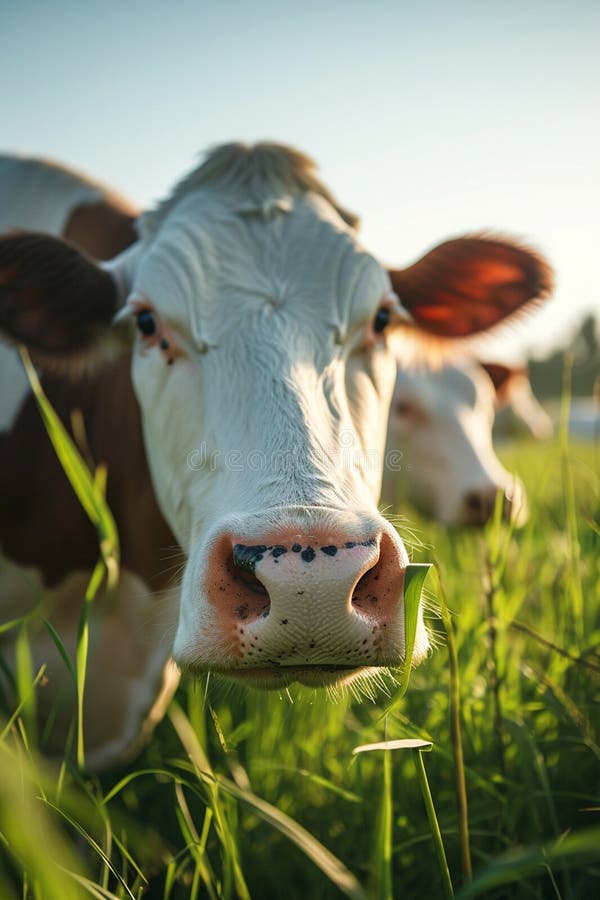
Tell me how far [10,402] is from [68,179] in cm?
116

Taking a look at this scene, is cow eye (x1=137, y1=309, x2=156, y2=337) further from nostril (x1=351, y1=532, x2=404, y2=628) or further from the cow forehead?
nostril (x1=351, y1=532, x2=404, y2=628)

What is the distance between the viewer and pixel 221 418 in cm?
194

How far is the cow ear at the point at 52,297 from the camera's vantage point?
2477mm

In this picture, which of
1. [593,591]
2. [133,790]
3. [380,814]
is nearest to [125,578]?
[133,790]

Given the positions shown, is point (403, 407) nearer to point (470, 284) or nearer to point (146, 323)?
point (470, 284)

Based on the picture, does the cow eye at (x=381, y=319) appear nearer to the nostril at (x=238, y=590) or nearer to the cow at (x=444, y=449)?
the nostril at (x=238, y=590)

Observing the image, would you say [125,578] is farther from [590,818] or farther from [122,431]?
[590,818]

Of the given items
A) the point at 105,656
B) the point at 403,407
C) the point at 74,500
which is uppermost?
the point at 74,500

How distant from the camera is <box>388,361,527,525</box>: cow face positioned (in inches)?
202

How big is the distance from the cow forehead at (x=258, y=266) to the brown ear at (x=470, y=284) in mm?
517

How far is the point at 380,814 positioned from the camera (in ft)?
3.36

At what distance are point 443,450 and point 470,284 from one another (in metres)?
2.44

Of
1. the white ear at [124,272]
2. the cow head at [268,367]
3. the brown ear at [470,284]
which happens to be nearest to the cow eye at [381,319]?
the cow head at [268,367]

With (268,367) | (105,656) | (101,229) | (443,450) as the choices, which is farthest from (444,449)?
(268,367)
